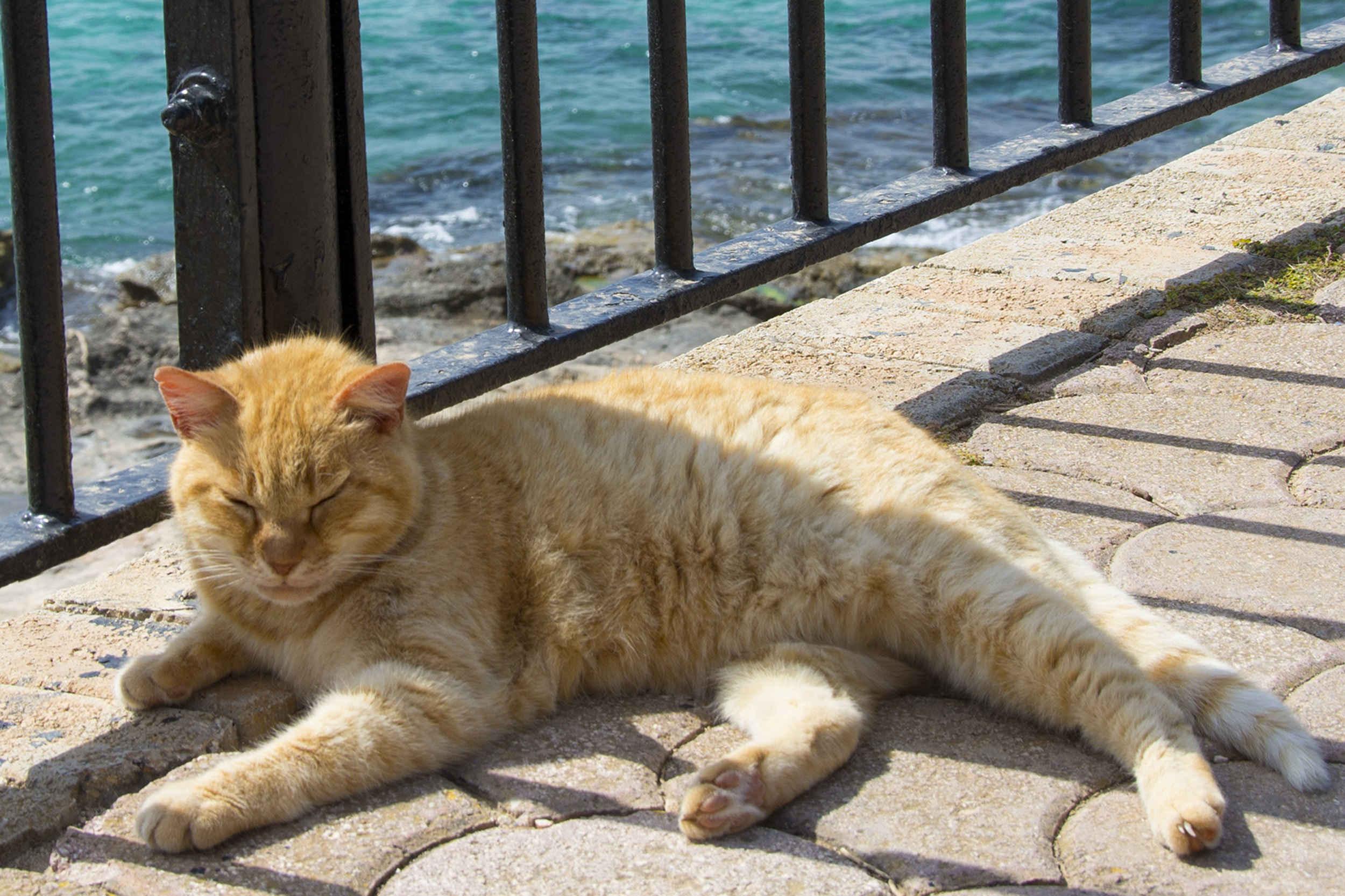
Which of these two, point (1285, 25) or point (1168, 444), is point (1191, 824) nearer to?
point (1168, 444)

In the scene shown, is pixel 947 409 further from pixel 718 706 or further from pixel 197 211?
pixel 197 211

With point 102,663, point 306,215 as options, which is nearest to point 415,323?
point 306,215

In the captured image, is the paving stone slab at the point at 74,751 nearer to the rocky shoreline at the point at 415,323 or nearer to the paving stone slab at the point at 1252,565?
the paving stone slab at the point at 1252,565

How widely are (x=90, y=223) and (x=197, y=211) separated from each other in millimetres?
11976

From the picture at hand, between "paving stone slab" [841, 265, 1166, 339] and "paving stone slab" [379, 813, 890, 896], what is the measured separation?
2.46m

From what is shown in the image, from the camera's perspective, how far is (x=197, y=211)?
237cm

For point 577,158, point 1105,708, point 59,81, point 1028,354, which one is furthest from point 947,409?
point 59,81

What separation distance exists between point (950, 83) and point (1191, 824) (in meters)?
2.26

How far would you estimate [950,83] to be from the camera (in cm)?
352

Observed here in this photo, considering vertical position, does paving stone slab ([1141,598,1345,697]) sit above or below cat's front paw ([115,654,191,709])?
below

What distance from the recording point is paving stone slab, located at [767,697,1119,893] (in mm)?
1827

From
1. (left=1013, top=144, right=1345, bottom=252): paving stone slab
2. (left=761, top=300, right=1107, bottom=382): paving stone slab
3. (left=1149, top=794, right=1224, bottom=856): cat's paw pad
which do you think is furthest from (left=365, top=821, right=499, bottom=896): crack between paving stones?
(left=1013, top=144, right=1345, bottom=252): paving stone slab

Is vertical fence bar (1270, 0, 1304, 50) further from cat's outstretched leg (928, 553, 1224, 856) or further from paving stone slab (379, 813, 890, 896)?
paving stone slab (379, 813, 890, 896)

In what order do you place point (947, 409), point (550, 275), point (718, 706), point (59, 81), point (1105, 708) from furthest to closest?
point (59, 81), point (550, 275), point (947, 409), point (718, 706), point (1105, 708)
